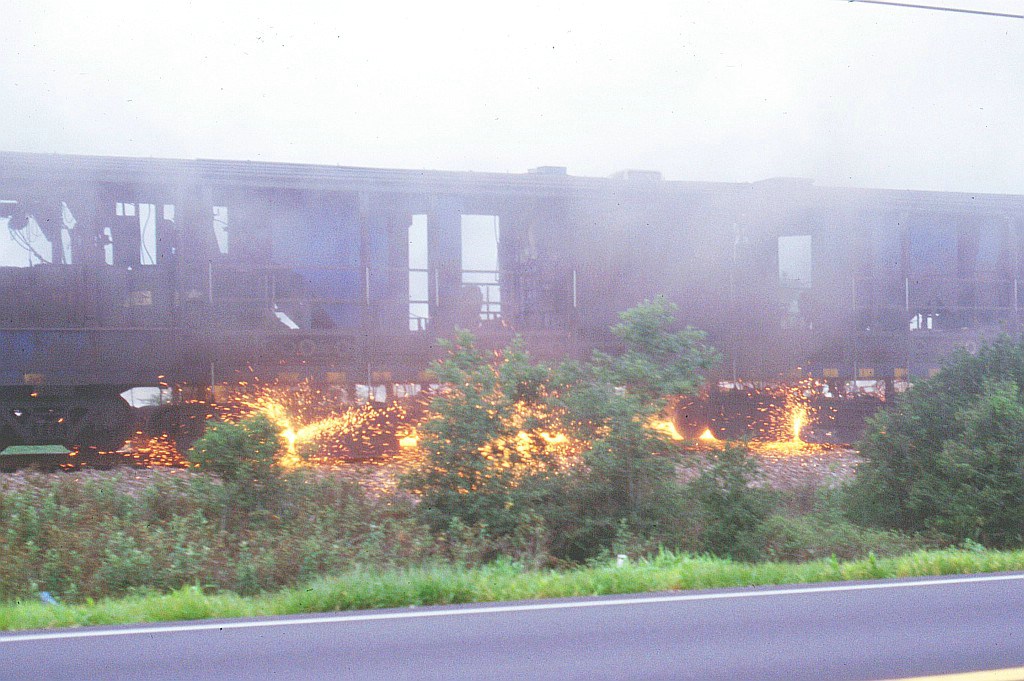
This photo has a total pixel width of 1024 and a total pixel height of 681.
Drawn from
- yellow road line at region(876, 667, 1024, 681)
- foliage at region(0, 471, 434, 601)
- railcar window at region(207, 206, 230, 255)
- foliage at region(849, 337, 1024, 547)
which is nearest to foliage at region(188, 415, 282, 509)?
foliage at region(0, 471, 434, 601)

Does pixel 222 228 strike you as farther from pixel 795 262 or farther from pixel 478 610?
pixel 795 262

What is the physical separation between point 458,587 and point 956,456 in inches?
258

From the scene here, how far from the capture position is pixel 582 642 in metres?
4.73

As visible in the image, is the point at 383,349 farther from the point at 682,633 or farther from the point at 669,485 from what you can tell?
the point at 682,633

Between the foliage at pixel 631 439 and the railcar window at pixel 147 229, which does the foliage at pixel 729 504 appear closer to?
the foliage at pixel 631 439

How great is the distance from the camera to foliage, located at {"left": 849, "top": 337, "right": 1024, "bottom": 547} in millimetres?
9492

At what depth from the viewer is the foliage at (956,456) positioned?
949cm

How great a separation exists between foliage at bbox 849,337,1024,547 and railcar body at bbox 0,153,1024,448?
147 cm

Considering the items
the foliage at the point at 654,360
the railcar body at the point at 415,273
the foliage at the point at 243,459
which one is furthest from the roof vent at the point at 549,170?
the foliage at the point at 243,459

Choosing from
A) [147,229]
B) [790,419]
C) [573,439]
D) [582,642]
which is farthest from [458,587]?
[790,419]

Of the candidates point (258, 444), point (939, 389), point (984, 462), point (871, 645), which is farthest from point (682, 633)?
point (939, 389)

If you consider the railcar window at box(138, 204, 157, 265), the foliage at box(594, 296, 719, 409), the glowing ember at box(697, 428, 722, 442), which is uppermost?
the railcar window at box(138, 204, 157, 265)

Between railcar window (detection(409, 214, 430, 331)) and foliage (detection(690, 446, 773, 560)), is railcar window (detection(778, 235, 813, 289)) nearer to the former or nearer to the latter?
foliage (detection(690, 446, 773, 560))

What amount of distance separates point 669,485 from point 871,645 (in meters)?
5.12
